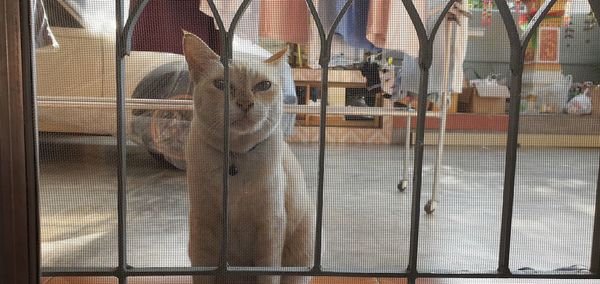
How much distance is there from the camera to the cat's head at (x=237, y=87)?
860 millimetres

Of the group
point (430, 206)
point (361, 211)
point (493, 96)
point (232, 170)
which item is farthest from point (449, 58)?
A: point (232, 170)

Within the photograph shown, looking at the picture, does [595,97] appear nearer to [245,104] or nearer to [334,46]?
[334,46]

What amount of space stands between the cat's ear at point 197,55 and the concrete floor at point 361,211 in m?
0.19

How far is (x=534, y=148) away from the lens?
1.09 m

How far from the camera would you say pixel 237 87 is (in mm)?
870

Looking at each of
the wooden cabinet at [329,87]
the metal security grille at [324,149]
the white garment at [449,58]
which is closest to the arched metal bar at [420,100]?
the metal security grille at [324,149]

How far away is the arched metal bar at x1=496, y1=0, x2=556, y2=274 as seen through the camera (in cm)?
72

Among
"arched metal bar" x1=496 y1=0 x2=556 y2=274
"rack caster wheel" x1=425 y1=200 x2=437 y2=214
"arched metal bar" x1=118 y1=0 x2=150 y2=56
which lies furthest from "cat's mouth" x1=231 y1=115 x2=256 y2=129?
"rack caster wheel" x1=425 y1=200 x2=437 y2=214

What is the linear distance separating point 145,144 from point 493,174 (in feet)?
2.83

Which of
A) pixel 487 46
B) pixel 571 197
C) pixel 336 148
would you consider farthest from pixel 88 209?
pixel 571 197

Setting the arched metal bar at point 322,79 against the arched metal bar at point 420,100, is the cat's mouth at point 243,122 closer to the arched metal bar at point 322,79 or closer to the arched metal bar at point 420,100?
the arched metal bar at point 322,79

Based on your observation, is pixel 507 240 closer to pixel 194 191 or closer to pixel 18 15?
pixel 194 191

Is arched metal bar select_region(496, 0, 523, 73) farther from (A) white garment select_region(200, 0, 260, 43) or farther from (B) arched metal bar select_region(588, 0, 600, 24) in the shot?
(A) white garment select_region(200, 0, 260, 43)

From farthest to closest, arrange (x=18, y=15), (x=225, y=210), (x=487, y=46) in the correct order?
(x=487, y=46) < (x=225, y=210) < (x=18, y=15)
